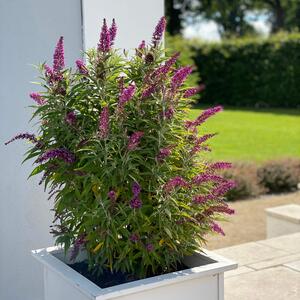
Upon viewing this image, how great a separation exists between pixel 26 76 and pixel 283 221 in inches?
102

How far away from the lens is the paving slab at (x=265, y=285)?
2969 mm

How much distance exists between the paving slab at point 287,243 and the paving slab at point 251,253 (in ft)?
0.16

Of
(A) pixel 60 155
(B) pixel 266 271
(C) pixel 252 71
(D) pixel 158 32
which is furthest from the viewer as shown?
(C) pixel 252 71

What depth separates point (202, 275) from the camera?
2162 mm

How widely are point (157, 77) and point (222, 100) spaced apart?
16.2 m

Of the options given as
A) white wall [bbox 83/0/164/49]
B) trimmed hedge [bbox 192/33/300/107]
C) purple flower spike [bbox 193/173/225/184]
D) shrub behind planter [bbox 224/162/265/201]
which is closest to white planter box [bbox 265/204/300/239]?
shrub behind planter [bbox 224/162/265/201]

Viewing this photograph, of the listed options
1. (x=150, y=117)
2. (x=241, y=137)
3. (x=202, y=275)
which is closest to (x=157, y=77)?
(x=150, y=117)

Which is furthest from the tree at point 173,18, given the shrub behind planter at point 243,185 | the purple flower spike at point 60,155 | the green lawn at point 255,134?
the purple flower spike at point 60,155

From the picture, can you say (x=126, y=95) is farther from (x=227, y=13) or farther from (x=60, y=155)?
(x=227, y=13)

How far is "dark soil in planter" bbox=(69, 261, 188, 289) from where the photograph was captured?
7.45 feet

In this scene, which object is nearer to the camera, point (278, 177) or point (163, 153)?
point (163, 153)

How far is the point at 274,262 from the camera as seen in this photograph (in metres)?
3.55

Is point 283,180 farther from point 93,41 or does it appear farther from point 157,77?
point 157,77

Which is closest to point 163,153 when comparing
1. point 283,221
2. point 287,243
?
point 287,243
